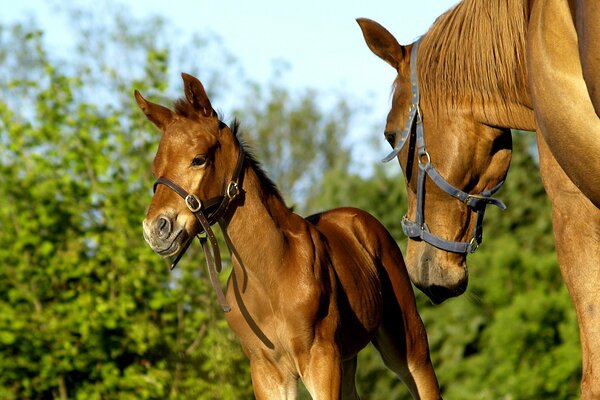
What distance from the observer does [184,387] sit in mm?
8492

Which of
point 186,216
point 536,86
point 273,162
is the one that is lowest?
point 536,86

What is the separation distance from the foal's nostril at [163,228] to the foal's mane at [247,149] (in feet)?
2.03

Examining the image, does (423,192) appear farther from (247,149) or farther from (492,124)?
(247,149)

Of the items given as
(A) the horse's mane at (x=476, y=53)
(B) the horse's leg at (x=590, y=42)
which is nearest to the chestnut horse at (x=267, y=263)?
(A) the horse's mane at (x=476, y=53)

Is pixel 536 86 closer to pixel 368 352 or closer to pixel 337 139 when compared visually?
pixel 368 352

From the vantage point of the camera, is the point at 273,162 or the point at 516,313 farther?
the point at 273,162

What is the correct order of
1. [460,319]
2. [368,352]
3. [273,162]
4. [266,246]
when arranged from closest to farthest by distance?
1. [266,246]
2. [368,352]
3. [460,319]
4. [273,162]

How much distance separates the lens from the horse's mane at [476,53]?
284cm

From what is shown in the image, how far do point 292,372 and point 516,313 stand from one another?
8.70m

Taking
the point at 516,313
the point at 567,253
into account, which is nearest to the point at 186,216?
the point at 567,253

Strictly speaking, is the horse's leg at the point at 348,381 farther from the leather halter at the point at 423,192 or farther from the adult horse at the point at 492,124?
the leather halter at the point at 423,192

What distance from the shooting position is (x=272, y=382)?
185 inches

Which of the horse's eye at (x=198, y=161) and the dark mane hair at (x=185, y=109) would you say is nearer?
the horse's eye at (x=198, y=161)

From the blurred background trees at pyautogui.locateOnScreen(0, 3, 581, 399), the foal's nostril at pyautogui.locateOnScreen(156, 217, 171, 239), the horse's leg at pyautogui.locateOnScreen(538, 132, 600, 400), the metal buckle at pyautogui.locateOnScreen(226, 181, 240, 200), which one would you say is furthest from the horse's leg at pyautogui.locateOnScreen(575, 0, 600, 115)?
the blurred background trees at pyautogui.locateOnScreen(0, 3, 581, 399)
